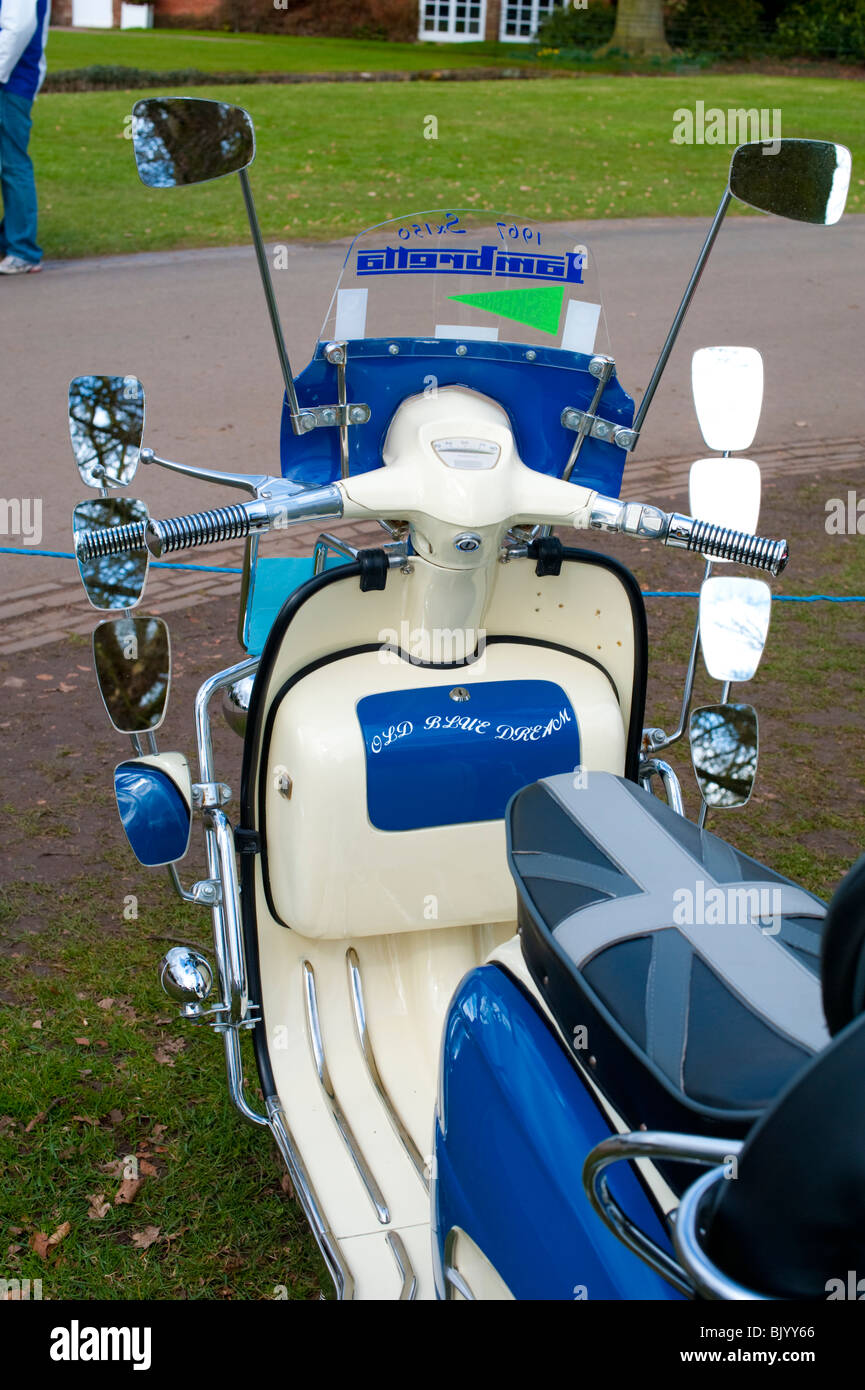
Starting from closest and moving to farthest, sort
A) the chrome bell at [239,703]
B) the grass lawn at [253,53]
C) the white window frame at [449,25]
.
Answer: the chrome bell at [239,703] → the grass lawn at [253,53] → the white window frame at [449,25]

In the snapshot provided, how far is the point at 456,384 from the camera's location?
2.11 m

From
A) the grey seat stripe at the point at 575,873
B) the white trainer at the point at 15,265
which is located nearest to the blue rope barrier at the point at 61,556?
the grey seat stripe at the point at 575,873

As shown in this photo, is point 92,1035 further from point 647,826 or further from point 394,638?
point 647,826

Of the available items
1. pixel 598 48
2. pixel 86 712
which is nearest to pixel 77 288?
pixel 86 712

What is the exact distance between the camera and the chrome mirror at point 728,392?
2256 mm

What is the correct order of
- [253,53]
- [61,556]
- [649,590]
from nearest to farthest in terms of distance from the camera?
1. [61,556]
2. [649,590]
3. [253,53]

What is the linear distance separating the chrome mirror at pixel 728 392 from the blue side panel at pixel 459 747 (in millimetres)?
519

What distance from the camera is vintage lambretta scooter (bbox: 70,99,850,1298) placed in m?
1.95

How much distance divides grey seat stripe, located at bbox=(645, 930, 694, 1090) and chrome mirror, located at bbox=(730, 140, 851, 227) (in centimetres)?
110

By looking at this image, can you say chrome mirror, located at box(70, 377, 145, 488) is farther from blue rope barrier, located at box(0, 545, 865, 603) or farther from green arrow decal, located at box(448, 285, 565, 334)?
blue rope barrier, located at box(0, 545, 865, 603)

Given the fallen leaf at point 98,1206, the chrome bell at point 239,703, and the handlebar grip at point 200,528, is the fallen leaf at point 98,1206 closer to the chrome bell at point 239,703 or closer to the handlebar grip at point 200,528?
the chrome bell at point 239,703

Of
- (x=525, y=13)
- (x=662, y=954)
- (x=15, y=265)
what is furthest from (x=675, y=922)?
(x=525, y=13)

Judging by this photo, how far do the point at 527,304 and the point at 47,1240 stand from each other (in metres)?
1.74

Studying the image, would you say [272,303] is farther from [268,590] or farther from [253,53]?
[253,53]
